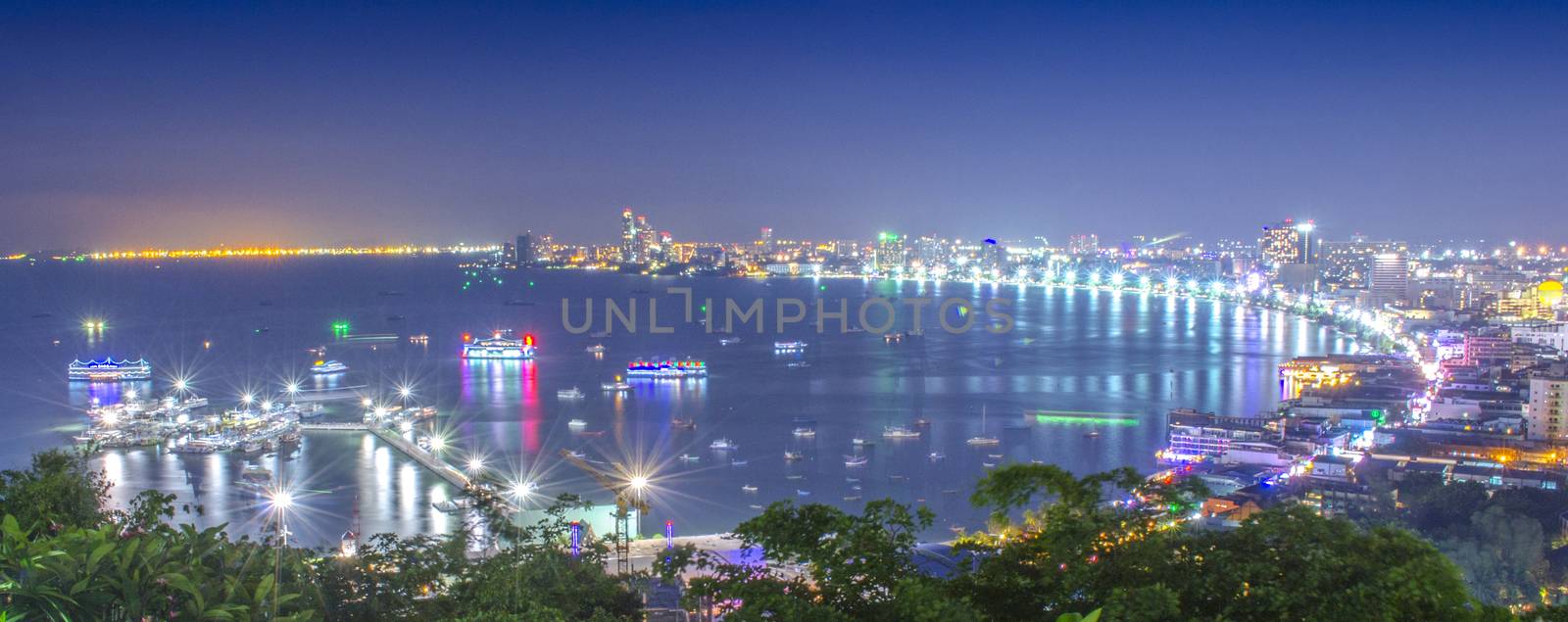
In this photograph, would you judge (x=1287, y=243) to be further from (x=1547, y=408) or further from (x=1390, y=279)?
(x=1547, y=408)

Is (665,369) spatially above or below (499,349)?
below

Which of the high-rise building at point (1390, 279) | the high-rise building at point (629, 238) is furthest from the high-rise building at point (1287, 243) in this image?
the high-rise building at point (629, 238)

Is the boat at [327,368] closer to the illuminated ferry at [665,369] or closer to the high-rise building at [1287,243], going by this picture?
the illuminated ferry at [665,369]

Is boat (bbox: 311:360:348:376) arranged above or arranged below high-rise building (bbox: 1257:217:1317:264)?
below

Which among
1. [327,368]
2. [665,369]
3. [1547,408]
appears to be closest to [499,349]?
[327,368]

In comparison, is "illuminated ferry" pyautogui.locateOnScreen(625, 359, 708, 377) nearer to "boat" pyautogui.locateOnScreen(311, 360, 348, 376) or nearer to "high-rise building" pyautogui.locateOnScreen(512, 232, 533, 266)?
"boat" pyautogui.locateOnScreen(311, 360, 348, 376)

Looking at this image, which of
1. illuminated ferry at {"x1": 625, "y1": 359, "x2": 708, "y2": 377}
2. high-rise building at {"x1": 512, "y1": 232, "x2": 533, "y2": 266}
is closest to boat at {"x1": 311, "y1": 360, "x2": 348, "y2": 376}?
illuminated ferry at {"x1": 625, "y1": 359, "x2": 708, "y2": 377}
